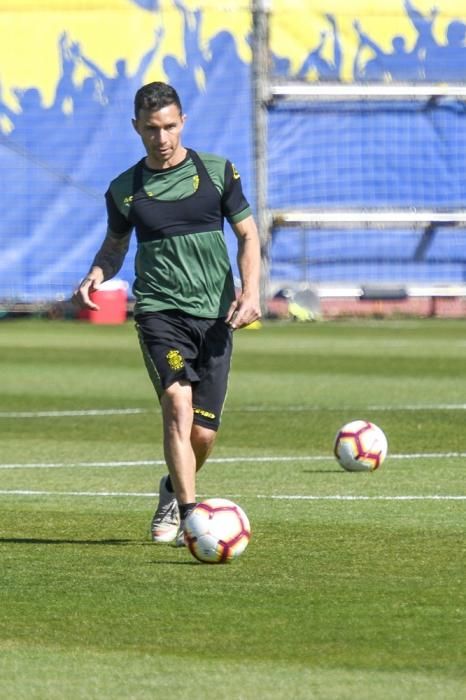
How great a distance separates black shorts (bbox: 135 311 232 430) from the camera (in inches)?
315

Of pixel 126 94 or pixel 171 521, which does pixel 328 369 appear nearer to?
pixel 171 521

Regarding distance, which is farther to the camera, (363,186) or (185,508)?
(363,186)

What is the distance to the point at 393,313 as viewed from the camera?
3716 cm

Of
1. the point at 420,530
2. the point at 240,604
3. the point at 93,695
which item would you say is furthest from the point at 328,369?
the point at 93,695

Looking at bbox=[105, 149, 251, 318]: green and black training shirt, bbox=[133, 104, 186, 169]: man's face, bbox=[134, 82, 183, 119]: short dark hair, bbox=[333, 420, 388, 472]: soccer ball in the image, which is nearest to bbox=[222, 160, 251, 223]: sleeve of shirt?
bbox=[105, 149, 251, 318]: green and black training shirt

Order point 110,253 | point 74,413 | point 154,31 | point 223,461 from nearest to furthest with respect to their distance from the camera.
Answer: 1. point 110,253
2. point 223,461
3. point 74,413
4. point 154,31

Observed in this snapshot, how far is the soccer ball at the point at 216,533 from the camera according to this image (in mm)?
7340

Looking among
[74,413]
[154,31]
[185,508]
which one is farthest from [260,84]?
[185,508]

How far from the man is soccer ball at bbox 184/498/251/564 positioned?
0.46 m

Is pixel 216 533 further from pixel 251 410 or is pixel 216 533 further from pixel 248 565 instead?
pixel 251 410

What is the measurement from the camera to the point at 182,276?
811 centimetres

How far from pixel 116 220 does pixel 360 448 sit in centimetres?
334

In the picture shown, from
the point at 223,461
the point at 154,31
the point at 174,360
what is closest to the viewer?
the point at 174,360

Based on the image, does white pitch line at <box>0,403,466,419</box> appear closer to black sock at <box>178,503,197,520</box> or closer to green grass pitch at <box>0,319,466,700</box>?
green grass pitch at <box>0,319,466,700</box>
